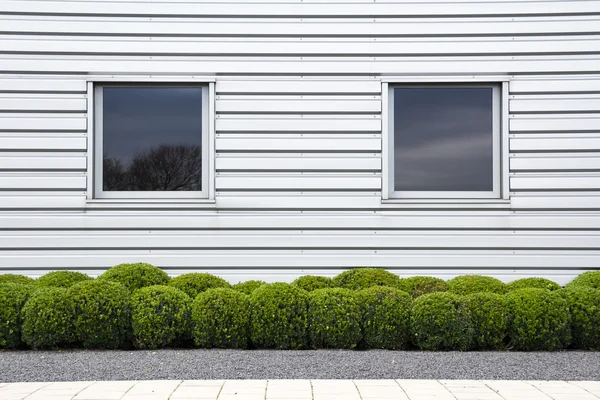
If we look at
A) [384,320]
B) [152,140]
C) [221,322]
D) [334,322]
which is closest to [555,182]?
[384,320]

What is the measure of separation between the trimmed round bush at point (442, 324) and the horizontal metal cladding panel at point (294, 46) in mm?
3261

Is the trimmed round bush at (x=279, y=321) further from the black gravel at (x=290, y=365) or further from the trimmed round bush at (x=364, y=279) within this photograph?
the trimmed round bush at (x=364, y=279)

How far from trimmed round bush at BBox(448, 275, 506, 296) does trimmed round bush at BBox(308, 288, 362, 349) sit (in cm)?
143

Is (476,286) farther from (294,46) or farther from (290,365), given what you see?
(294,46)

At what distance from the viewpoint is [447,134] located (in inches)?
289

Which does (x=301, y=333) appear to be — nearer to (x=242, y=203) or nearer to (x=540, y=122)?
(x=242, y=203)

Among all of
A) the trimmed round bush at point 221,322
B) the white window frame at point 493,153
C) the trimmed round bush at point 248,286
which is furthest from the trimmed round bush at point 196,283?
the white window frame at point 493,153

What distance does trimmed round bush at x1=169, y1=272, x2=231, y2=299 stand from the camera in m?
6.12

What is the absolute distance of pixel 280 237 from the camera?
6977 millimetres

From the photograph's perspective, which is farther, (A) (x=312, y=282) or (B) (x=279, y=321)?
(A) (x=312, y=282)

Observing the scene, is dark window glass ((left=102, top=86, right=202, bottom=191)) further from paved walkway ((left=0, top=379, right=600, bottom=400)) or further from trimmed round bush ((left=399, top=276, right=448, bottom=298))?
paved walkway ((left=0, top=379, right=600, bottom=400))

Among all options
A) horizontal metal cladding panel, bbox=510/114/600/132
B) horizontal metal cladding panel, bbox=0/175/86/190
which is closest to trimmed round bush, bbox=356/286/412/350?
horizontal metal cladding panel, bbox=510/114/600/132

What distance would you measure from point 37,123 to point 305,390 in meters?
4.87

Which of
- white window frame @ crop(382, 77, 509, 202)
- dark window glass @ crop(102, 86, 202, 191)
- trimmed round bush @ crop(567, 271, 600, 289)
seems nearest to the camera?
trimmed round bush @ crop(567, 271, 600, 289)
